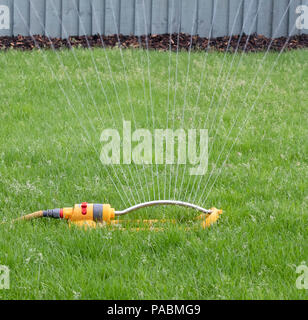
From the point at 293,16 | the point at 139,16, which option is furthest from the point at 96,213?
the point at 293,16

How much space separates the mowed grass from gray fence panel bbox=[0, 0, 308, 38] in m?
1.97

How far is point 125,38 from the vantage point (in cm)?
1016

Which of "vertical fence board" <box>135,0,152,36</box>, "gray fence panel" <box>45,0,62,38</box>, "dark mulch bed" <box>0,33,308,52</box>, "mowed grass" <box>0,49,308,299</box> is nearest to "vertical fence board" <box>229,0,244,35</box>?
"dark mulch bed" <box>0,33,308,52</box>

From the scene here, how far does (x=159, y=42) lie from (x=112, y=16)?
44.5 inches

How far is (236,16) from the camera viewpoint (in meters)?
10.5

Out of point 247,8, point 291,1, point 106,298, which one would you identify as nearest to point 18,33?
point 247,8

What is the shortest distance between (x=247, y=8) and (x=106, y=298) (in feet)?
28.1

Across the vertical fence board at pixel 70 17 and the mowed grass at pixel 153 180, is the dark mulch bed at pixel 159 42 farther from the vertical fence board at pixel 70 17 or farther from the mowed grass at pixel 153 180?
the mowed grass at pixel 153 180

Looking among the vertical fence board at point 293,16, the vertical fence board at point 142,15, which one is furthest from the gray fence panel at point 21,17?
the vertical fence board at point 293,16

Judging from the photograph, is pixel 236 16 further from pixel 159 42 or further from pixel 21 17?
pixel 21 17

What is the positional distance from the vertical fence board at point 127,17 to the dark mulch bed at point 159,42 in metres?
0.25

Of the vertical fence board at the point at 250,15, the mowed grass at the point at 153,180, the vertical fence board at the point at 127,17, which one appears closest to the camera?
the mowed grass at the point at 153,180

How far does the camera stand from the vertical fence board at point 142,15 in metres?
10.3
